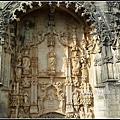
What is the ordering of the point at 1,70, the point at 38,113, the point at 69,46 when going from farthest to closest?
the point at 69,46
the point at 38,113
the point at 1,70

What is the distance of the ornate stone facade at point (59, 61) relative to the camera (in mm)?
7254

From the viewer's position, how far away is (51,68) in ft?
25.7

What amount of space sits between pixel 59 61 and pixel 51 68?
0.44m

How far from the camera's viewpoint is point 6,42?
7.36 metres

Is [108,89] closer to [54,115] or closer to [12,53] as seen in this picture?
[54,115]

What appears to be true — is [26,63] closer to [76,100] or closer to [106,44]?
[76,100]

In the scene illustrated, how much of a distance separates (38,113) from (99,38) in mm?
3129

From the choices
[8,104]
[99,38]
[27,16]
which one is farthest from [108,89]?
[27,16]

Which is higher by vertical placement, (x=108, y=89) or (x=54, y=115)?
(x=108, y=89)

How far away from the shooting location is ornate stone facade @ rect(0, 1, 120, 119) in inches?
286

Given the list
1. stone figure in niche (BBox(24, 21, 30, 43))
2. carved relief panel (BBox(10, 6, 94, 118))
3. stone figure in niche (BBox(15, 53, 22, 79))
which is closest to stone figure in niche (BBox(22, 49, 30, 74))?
carved relief panel (BBox(10, 6, 94, 118))

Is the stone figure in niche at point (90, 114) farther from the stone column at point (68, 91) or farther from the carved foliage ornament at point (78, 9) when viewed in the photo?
the carved foliage ornament at point (78, 9)

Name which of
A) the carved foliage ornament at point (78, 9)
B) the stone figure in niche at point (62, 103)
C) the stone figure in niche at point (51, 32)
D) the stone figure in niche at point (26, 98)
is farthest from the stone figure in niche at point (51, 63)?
the carved foliage ornament at point (78, 9)

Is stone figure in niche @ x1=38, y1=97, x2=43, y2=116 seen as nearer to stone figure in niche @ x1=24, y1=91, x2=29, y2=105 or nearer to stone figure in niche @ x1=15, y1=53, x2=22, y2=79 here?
stone figure in niche @ x1=24, y1=91, x2=29, y2=105
